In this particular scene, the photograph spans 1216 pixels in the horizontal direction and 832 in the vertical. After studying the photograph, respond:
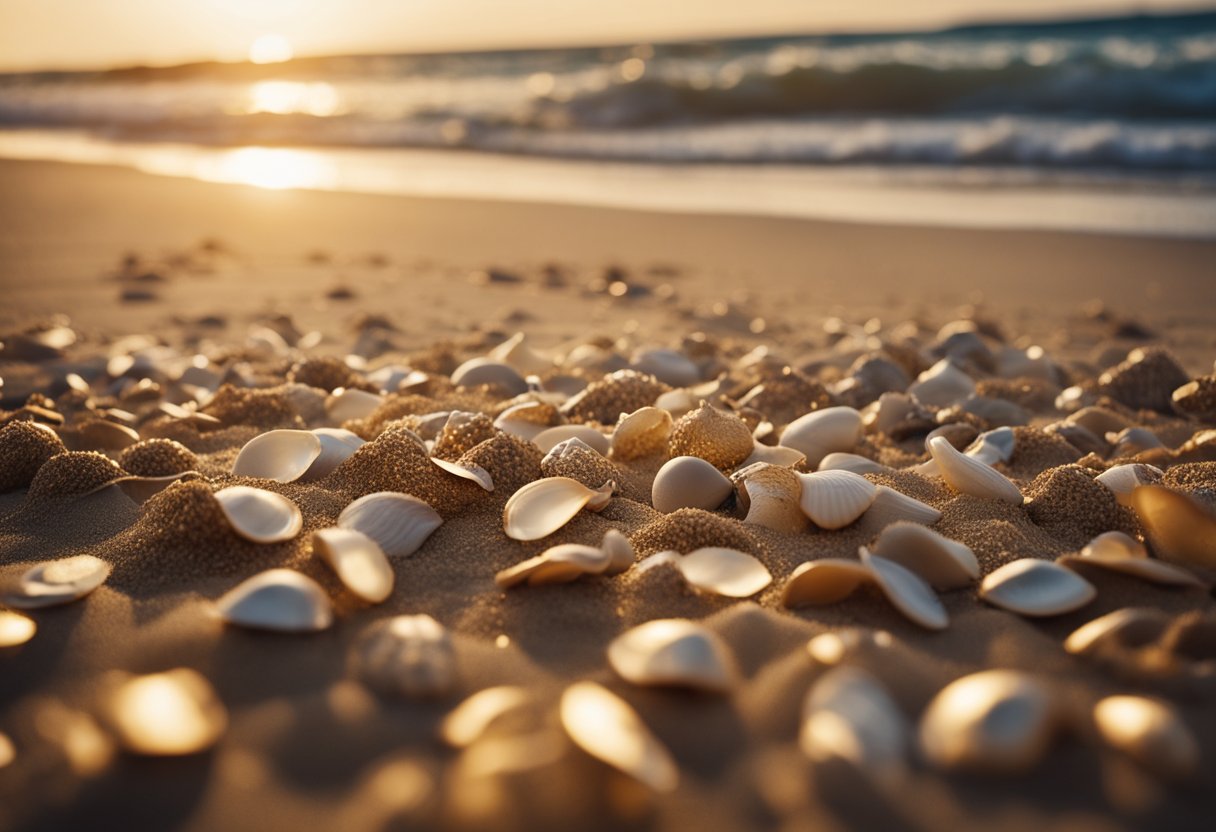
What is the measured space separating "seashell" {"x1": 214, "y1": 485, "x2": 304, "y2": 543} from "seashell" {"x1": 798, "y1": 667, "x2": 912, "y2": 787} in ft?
2.68

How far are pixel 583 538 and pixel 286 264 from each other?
149 inches

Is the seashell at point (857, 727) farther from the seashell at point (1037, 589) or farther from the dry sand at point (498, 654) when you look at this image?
the seashell at point (1037, 589)

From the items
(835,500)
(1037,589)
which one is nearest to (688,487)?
(835,500)

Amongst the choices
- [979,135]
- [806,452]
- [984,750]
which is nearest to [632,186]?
[979,135]

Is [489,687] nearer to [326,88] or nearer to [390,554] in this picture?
[390,554]

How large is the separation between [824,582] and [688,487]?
411 millimetres

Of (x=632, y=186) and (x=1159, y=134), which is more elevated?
(x=1159, y=134)

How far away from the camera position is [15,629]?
1224mm

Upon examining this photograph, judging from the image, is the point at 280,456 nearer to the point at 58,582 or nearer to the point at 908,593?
the point at 58,582

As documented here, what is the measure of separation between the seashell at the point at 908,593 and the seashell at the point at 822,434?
66cm

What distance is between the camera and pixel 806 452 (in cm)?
200

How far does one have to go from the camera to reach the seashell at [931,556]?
1365 mm

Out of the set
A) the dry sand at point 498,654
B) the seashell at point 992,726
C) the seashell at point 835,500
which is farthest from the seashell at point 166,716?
the seashell at point 835,500

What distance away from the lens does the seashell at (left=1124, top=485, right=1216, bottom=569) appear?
139 centimetres
